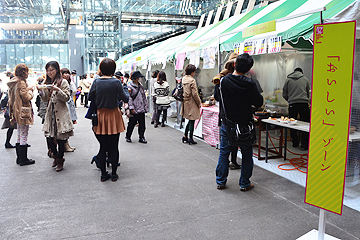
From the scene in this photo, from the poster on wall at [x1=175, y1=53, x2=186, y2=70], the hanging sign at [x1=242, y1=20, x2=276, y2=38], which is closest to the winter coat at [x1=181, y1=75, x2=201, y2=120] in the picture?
the poster on wall at [x1=175, y1=53, x2=186, y2=70]

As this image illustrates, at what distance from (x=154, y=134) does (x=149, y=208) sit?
15.0ft

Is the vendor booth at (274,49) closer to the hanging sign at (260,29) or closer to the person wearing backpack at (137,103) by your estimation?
the hanging sign at (260,29)

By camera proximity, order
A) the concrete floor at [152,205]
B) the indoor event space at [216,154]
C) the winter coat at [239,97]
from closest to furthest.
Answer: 1. the indoor event space at [216,154]
2. the concrete floor at [152,205]
3. the winter coat at [239,97]

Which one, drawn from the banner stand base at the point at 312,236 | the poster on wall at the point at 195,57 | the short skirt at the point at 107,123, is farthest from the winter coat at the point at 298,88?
the banner stand base at the point at 312,236

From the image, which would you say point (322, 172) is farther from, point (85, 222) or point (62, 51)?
point (62, 51)

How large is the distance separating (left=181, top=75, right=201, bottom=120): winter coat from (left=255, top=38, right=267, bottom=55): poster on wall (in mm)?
1821

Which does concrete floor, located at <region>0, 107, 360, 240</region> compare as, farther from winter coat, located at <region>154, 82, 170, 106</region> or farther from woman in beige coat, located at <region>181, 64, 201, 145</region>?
winter coat, located at <region>154, 82, 170, 106</region>

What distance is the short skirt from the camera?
4109 millimetres

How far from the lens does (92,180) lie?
14.3ft

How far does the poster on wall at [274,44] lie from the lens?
455 cm

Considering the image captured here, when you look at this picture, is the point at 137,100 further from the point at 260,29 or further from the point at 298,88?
the point at 298,88

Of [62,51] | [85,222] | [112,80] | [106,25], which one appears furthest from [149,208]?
[62,51]

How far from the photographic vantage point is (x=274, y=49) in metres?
4.65

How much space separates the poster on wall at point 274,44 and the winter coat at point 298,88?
5.63ft
